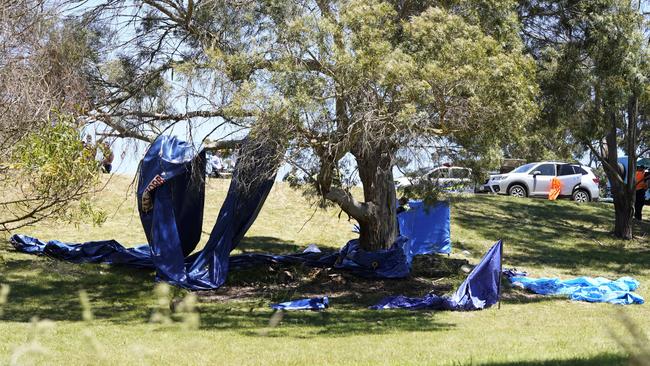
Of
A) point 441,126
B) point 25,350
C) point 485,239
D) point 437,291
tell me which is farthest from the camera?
point 485,239

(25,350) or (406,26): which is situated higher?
(406,26)

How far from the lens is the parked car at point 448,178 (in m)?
15.3

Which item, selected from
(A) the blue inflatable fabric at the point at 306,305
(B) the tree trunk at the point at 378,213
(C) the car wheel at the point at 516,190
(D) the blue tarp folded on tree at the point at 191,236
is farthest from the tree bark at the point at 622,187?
(A) the blue inflatable fabric at the point at 306,305

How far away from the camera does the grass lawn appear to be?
Result: 8.49 meters

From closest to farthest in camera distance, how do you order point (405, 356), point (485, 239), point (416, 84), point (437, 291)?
1. point (405, 356)
2. point (416, 84)
3. point (437, 291)
4. point (485, 239)

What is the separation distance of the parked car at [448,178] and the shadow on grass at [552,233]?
179 inches

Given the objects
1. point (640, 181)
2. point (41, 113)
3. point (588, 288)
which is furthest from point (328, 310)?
point (640, 181)

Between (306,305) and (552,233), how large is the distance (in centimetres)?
1132

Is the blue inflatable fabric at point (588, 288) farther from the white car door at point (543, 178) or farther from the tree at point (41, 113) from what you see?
the white car door at point (543, 178)

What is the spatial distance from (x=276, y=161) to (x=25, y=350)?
1249cm

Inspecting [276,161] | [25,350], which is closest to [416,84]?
[276,161]

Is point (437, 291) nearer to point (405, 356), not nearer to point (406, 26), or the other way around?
point (406, 26)

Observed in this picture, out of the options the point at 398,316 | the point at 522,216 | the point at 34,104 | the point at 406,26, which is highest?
the point at 406,26

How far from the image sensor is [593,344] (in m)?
9.05
